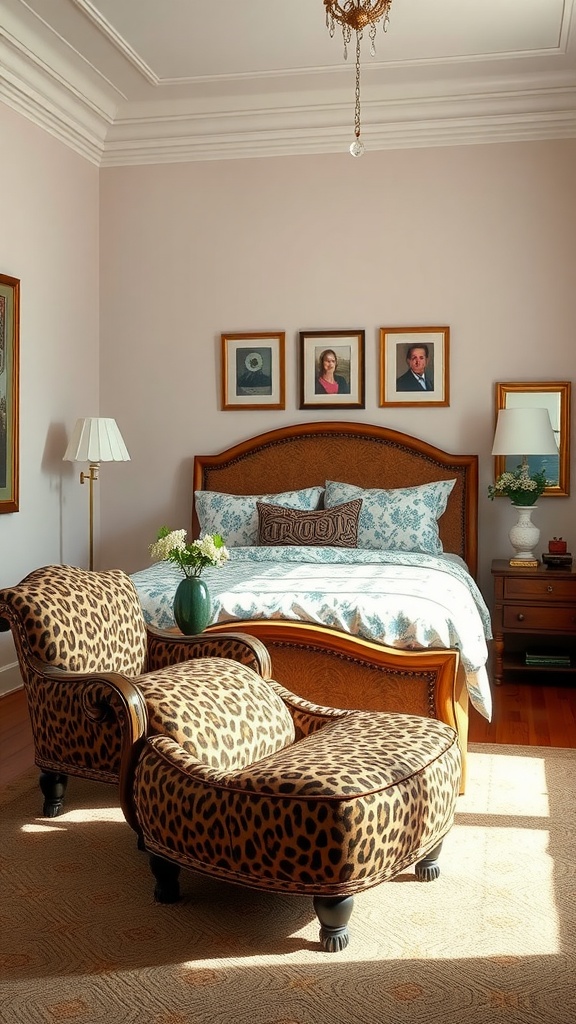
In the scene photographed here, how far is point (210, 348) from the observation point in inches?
227

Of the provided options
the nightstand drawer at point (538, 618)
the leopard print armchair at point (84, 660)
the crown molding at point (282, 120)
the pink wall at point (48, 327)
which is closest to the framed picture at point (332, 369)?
the crown molding at point (282, 120)

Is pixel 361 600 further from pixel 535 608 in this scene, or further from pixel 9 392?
pixel 9 392

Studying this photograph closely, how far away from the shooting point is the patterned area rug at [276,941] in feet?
6.67

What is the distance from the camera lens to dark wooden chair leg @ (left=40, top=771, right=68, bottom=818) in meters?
3.15

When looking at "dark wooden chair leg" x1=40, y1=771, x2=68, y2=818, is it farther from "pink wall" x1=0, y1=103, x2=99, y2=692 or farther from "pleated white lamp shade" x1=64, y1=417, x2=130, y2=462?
"pleated white lamp shade" x1=64, y1=417, x2=130, y2=462

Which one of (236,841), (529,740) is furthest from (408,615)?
(236,841)

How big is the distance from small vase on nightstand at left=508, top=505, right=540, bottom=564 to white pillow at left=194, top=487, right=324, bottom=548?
1.08 meters

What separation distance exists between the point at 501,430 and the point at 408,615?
2.02 metres

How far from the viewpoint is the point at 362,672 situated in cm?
346

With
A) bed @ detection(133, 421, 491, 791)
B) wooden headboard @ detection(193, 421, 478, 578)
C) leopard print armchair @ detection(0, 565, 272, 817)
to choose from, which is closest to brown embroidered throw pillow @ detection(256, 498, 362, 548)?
bed @ detection(133, 421, 491, 791)

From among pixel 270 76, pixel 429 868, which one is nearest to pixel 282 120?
pixel 270 76

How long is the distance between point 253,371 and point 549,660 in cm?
236

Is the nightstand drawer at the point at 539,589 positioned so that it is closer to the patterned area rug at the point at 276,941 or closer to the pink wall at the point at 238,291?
the pink wall at the point at 238,291

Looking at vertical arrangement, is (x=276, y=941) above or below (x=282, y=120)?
below
